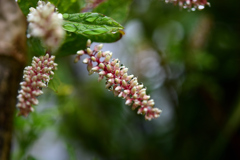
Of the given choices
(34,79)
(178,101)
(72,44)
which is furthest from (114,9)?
(178,101)

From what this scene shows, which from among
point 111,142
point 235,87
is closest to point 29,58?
point 111,142

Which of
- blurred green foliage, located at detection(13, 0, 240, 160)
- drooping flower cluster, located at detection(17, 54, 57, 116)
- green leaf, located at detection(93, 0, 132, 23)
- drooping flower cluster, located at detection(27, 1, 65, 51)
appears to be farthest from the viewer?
blurred green foliage, located at detection(13, 0, 240, 160)

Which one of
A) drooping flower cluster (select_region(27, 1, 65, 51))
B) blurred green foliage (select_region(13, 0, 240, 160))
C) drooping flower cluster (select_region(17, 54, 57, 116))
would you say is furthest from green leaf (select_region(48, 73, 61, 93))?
blurred green foliage (select_region(13, 0, 240, 160))

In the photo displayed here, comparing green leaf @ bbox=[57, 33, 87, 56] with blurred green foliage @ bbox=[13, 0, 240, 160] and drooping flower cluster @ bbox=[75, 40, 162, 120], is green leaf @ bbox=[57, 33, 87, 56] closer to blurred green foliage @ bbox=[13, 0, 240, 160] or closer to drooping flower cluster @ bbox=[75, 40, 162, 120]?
drooping flower cluster @ bbox=[75, 40, 162, 120]

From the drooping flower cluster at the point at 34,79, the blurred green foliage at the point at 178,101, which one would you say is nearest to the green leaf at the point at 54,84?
the drooping flower cluster at the point at 34,79

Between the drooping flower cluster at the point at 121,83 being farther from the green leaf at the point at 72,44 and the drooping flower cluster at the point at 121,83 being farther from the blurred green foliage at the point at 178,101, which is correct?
the blurred green foliage at the point at 178,101

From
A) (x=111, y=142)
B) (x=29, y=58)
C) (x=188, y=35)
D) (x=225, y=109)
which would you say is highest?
(x=29, y=58)

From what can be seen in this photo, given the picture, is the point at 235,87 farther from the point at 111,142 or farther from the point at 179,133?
the point at 111,142
